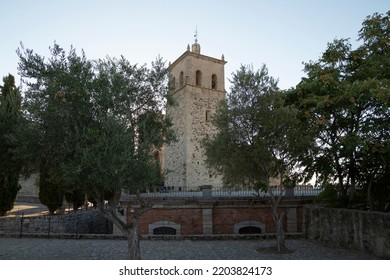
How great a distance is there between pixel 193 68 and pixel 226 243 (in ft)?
77.4

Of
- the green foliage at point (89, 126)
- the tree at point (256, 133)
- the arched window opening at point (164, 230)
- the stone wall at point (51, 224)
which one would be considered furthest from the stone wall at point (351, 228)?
the stone wall at point (51, 224)

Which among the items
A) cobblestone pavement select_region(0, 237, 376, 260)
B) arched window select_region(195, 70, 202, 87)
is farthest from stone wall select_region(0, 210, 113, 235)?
arched window select_region(195, 70, 202, 87)

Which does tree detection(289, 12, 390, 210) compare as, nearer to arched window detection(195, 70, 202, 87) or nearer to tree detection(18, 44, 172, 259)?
tree detection(18, 44, 172, 259)

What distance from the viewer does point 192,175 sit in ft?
106

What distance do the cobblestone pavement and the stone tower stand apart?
15.5 meters

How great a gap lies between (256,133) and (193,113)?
20.5m

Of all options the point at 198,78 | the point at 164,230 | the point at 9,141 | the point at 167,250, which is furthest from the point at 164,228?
the point at 198,78

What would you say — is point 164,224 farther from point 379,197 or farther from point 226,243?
point 379,197

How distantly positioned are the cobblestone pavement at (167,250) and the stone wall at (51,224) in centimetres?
159

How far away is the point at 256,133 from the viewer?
44.6 ft

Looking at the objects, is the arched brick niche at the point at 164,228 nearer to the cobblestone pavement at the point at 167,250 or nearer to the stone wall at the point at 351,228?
the cobblestone pavement at the point at 167,250

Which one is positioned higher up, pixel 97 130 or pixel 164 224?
pixel 97 130

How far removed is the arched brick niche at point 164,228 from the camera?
62.3 feet

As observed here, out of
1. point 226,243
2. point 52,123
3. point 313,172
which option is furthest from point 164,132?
point 313,172
